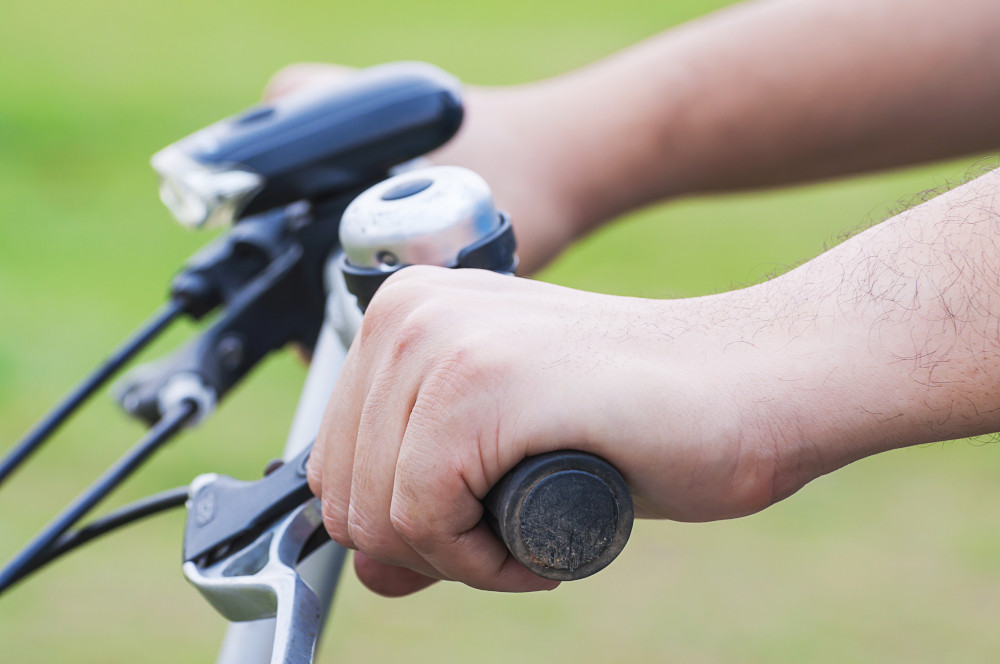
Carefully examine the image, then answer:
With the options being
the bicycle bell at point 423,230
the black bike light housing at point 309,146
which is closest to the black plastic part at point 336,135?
the black bike light housing at point 309,146

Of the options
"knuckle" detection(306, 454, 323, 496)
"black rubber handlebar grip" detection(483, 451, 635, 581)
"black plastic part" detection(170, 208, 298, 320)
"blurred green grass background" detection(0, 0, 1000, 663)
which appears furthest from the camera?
"blurred green grass background" detection(0, 0, 1000, 663)

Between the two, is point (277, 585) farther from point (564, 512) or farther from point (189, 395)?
point (189, 395)

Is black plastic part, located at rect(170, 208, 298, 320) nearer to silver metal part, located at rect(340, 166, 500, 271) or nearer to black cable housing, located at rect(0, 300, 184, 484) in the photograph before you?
black cable housing, located at rect(0, 300, 184, 484)

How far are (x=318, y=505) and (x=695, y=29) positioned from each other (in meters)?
0.72

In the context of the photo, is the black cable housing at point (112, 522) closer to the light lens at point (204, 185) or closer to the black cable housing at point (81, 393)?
the black cable housing at point (81, 393)

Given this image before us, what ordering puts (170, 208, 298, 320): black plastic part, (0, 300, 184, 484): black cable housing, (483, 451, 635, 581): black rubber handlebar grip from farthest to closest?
(170, 208, 298, 320): black plastic part, (0, 300, 184, 484): black cable housing, (483, 451, 635, 581): black rubber handlebar grip

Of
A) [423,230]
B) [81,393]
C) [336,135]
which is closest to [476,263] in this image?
[423,230]

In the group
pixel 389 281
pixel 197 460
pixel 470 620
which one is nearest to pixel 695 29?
pixel 389 281

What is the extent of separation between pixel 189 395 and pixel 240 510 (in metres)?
0.28

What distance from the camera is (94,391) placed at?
2.76 feet

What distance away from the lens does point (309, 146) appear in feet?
2.72

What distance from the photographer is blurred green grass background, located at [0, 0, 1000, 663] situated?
2189 mm

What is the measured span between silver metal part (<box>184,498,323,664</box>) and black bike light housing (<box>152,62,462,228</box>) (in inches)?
13.0

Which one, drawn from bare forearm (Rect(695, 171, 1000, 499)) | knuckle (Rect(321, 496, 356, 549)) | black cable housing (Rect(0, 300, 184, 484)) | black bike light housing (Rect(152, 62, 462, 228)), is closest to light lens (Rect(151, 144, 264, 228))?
black bike light housing (Rect(152, 62, 462, 228))
